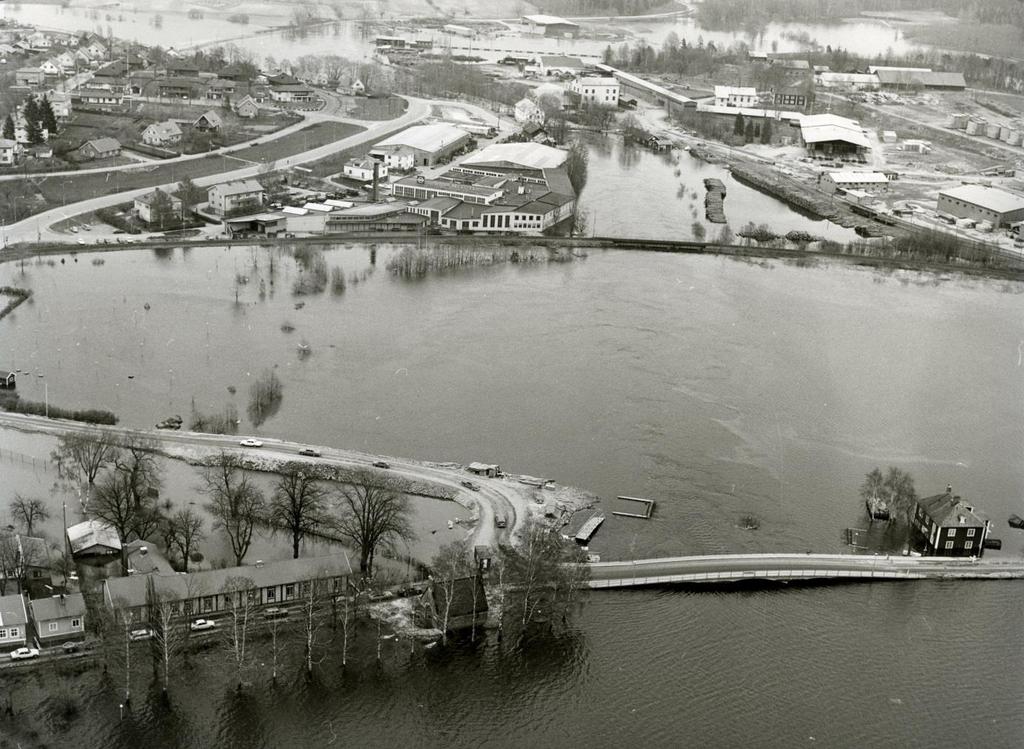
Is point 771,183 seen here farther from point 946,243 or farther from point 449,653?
point 449,653

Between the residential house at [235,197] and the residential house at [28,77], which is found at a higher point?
the residential house at [28,77]

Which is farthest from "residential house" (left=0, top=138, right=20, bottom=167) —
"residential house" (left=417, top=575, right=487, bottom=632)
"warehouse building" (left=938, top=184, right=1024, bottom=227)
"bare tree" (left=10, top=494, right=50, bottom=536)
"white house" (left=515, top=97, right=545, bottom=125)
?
"warehouse building" (left=938, top=184, right=1024, bottom=227)

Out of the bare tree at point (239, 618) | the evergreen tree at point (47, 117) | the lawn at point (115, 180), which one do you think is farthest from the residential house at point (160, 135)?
the bare tree at point (239, 618)

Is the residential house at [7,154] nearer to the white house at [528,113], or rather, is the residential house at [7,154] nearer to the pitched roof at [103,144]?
the pitched roof at [103,144]

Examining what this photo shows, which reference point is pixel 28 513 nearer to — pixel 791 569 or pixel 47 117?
pixel 791 569

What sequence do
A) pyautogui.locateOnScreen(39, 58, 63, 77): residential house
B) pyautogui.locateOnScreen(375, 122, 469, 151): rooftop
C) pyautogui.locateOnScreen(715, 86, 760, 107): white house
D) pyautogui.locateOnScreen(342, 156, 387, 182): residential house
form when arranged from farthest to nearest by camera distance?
pyautogui.locateOnScreen(715, 86, 760, 107): white house, pyautogui.locateOnScreen(39, 58, 63, 77): residential house, pyautogui.locateOnScreen(375, 122, 469, 151): rooftop, pyautogui.locateOnScreen(342, 156, 387, 182): residential house

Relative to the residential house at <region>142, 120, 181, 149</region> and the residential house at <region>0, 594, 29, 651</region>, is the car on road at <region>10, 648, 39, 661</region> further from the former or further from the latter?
the residential house at <region>142, 120, 181, 149</region>
